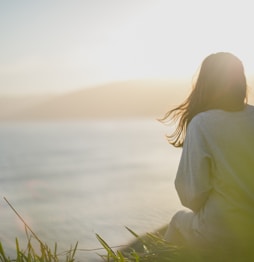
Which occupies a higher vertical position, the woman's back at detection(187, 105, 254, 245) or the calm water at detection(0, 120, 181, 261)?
the woman's back at detection(187, 105, 254, 245)

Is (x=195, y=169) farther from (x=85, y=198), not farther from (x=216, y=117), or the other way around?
A: (x=85, y=198)

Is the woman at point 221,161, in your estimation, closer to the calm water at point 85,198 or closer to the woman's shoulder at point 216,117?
the woman's shoulder at point 216,117

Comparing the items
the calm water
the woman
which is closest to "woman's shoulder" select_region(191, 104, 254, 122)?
the woman

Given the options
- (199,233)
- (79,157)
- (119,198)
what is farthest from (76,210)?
(79,157)

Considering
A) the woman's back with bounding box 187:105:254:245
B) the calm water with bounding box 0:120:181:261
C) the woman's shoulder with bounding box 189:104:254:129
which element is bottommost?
the calm water with bounding box 0:120:181:261

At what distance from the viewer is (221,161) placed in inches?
118

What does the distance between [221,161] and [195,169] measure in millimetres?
154

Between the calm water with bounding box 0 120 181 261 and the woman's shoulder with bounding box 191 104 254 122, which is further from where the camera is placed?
the calm water with bounding box 0 120 181 261

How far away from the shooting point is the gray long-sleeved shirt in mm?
2996

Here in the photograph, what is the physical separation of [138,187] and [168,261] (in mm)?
7710

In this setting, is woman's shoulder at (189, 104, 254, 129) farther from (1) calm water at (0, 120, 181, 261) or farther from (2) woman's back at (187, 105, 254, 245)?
(1) calm water at (0, 120, 181, 261)

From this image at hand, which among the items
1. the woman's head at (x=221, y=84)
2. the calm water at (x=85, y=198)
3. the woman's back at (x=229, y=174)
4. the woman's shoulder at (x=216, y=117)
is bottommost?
the calm water at (x=85, y=198)

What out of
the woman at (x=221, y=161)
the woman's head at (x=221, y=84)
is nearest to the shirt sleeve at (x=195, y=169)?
the woman at (x=221, y=161)

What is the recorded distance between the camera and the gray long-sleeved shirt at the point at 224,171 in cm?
300
